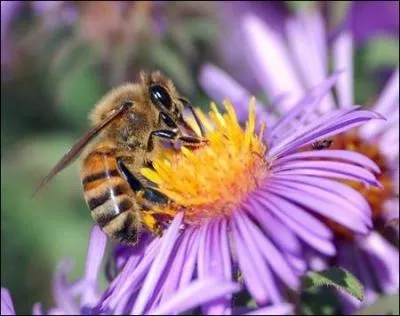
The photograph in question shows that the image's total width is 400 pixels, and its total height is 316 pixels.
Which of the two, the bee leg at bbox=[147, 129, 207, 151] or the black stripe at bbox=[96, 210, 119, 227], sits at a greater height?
the bee leg at bbox=[147, 129, 207, 151]

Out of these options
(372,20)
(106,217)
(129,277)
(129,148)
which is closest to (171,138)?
(129,148)

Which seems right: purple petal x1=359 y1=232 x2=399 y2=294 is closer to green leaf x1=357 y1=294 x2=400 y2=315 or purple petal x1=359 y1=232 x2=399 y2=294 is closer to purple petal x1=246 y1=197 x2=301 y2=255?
green leaf x1=357 y1=294 x2=400 y2=315

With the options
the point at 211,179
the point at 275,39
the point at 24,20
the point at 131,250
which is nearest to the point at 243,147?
the point at 211,179

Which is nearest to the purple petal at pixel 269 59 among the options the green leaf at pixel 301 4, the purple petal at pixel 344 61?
the purple petal at pixel 344 61

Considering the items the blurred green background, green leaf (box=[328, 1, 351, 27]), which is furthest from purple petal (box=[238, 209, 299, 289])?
the blurred green background

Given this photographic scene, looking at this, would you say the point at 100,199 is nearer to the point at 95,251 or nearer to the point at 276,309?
the point at 95,251

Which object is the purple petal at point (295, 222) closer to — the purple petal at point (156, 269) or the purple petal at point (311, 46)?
the purple petal at point (156, 269)

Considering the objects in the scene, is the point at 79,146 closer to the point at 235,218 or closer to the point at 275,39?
the point at 235,218
